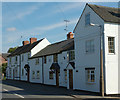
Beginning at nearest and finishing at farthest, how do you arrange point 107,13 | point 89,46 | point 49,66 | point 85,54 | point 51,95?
point 51,95
point 107,13
point 89,46
point 85,54
point 49,66

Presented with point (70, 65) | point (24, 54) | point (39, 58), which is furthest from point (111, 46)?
point (24, 54)

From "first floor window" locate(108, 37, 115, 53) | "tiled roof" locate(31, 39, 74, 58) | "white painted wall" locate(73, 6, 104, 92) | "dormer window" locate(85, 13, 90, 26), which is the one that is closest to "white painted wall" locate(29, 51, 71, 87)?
"tiled roof" locate(31, 39, 74, 58)

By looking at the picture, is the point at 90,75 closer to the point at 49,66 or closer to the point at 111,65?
the point at 111,65

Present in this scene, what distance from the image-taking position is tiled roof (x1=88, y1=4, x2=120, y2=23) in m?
20.5

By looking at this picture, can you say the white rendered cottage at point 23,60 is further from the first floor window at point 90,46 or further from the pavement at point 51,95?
the first floor window at point 90,46

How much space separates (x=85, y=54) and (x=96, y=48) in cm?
190

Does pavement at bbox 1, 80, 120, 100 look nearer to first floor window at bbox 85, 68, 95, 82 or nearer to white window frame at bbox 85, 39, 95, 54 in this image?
first floor window at bbox 85, 68, 95, 82

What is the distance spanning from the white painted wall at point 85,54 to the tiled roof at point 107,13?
368 mm

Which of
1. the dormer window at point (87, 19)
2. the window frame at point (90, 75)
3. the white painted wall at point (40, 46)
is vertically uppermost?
the dormer window at point (87, 19)

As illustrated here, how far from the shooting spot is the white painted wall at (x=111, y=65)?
19609 mm

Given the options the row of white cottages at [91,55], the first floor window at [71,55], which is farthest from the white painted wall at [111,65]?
the first floor window at [71,55]

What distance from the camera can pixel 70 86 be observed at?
25969 mm

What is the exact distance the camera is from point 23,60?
4500cm

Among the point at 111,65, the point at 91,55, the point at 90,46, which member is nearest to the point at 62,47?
the point at 90,46
